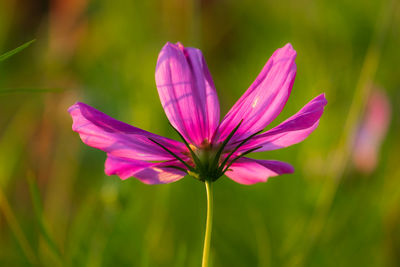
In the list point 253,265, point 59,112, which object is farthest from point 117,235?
point 59,112

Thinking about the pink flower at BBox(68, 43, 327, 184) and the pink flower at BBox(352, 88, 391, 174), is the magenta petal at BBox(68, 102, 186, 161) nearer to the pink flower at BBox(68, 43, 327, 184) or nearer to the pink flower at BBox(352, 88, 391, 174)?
the pink flower at BBox(68, 43, 327, 184)

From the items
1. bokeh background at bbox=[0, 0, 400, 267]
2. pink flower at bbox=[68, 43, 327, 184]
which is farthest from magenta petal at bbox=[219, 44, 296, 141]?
bokeh background at bbox=[0, 0, 400, 267]

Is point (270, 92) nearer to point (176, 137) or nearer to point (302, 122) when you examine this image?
point (302, 122)

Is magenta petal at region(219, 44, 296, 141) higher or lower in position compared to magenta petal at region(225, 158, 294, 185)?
higher

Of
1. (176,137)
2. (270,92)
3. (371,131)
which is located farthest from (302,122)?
(176,137)

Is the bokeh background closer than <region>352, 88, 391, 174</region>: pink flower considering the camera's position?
Yes

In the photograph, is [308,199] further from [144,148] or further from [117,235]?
[144,148]

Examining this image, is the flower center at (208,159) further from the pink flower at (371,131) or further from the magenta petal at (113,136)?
the pink flower at (371,131)
